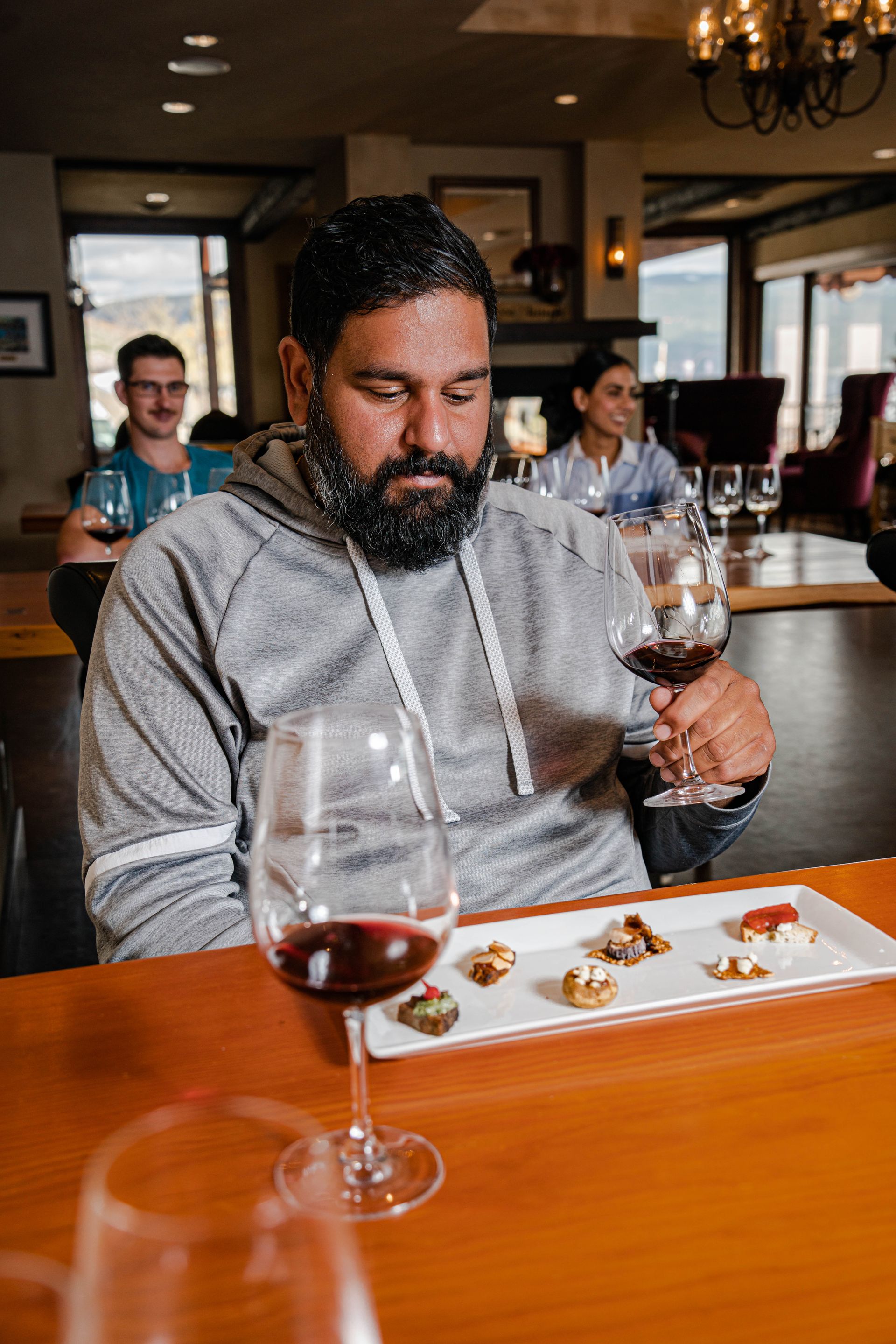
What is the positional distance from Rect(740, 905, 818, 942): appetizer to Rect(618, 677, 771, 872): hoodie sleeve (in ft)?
1.19

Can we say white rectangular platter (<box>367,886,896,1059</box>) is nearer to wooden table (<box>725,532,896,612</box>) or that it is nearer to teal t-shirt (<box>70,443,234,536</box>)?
wooden table (<box>725,532,896,612</box>)

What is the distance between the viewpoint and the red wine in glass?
101 inches

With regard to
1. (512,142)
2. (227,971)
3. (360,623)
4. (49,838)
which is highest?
(512,142)

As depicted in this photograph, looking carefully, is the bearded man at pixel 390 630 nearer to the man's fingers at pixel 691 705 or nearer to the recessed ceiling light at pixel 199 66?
the man's fingers at pixel 691 705

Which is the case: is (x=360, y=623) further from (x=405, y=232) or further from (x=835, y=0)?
Result: (x=835, y=0)

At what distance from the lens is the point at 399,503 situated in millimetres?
1143

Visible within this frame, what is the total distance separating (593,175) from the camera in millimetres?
8047

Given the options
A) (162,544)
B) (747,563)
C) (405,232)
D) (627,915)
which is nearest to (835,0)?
(747,563)

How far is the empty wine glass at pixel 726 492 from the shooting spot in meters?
2.93

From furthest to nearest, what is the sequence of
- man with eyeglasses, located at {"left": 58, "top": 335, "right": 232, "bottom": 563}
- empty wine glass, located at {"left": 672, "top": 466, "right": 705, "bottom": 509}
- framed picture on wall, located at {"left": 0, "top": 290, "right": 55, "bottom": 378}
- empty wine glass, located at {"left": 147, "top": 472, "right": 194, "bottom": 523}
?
1. framed picture on wall, located at {"left": 0, "top": 290, "right": 55, "bottom": 378}
2. man with eyeglasses, located at {"left": 58, "top": 335, "right": 232, "bottom": 563}
3. empty wine glass, located at {"left": 672, "top": 466, "right": 705, "bottom": 509}
4. empty wine glass, located at {"left": 147, "top": 472, "right": 194, "bottom": 523}

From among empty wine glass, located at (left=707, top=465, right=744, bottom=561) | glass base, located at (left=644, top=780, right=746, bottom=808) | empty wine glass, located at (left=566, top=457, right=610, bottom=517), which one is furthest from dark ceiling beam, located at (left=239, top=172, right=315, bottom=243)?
glass base, located at (left=644, top=780, right=746, bottom=808)

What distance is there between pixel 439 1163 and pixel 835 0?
4528 millimetres

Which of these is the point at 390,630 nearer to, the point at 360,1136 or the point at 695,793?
the point at 695,793

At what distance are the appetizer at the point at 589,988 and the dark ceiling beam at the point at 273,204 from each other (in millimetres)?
8904
